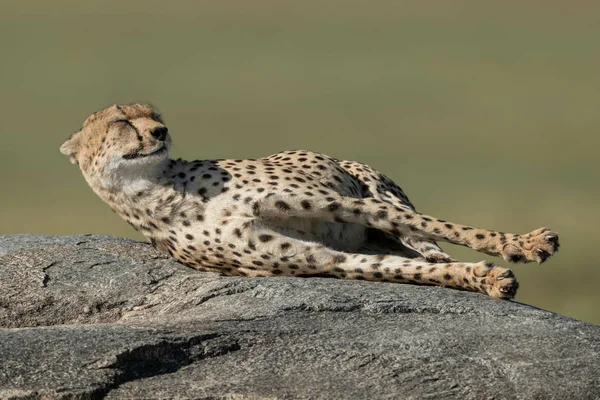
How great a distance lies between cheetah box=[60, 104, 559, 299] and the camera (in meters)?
6.14

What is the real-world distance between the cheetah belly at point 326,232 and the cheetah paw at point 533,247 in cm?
98

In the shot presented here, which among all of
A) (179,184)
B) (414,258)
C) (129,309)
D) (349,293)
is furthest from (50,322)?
A: (414,258)

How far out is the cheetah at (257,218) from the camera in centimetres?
614

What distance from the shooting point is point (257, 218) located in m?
6.28

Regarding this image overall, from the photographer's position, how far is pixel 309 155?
23.2 ft

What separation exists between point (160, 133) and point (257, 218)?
702 millimetres

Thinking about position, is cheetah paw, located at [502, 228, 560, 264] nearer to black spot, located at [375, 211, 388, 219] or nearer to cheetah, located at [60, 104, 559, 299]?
cheetah, located at [60, 104, 559, 299]

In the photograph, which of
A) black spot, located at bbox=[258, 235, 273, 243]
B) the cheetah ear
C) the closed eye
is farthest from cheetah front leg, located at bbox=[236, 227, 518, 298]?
the cheetah ear

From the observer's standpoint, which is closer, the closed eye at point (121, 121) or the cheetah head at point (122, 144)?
the cheetah head at point (122, 144)

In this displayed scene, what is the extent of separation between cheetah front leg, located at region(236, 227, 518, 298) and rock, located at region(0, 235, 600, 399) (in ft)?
0.52

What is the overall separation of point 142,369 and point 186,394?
0.26 metres

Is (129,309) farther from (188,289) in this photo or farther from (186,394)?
(186,394)

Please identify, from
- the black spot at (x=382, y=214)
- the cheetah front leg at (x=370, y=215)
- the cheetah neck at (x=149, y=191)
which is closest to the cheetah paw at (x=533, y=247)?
the cheetah front leg at (x=370, y=215)

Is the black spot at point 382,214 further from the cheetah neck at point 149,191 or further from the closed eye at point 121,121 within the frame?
the closed eye at point 121,121
